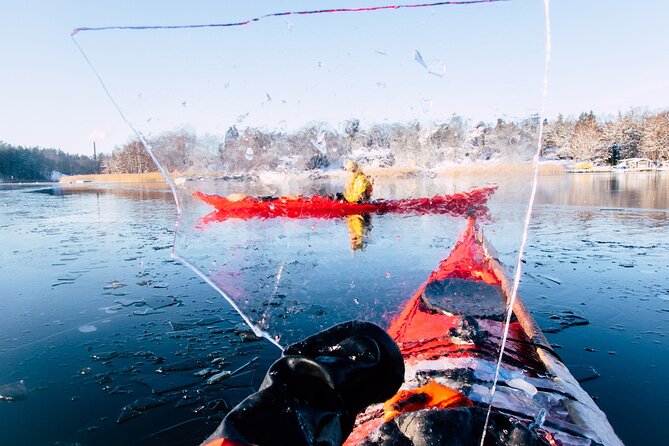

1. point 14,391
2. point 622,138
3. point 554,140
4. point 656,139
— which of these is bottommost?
point 14,391

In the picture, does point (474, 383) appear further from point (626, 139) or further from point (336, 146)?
point (626, 139)

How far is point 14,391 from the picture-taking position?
3.75 metres

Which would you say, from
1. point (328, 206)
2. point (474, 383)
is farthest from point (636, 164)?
point (474, 383)

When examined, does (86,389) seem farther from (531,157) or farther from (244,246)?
(531,157)

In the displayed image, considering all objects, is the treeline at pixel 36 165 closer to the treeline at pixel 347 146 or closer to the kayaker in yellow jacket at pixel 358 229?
the kayaker in yellow jacket at pixel 358 229

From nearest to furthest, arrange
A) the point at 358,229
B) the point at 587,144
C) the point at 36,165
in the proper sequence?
1. the point at 358,229
2. the point at 587,144
3. the point at 36,165

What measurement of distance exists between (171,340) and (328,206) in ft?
22.5

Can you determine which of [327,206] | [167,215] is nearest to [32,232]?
[167,215]

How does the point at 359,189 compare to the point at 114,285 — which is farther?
the point at 359,189

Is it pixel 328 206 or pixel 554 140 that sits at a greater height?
pixel 554 140

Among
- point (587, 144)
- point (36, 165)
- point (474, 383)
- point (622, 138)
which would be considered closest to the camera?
point (474, 383)

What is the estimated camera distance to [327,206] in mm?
11164

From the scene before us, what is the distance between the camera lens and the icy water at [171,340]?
133 inches

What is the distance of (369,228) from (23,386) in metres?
7.21
